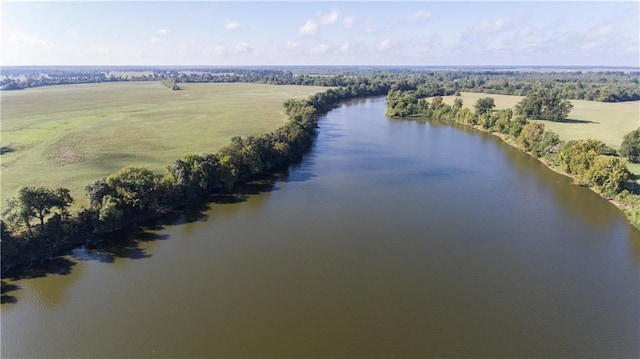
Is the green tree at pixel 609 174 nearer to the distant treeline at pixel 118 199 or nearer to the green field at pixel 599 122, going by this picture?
the green field at pixel 599 122

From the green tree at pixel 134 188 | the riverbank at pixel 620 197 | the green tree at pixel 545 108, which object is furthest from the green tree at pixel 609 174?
the green tree at pixel 134 188

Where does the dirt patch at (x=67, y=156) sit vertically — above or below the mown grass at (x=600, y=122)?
below

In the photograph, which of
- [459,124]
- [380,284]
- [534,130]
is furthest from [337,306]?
[459,124]

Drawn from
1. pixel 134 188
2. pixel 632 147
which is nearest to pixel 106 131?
pixel 134 188

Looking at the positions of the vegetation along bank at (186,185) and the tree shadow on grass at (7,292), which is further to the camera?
the vegetation along bank at (186,185)

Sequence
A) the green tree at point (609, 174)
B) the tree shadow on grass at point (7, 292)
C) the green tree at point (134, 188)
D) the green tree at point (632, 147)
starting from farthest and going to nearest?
1. the green tree at point (632, 147)
2. the green tree at point (609, 174)
3. the green tree at point (134, 188)
4. the tree shadow on grass at point (7, 292)

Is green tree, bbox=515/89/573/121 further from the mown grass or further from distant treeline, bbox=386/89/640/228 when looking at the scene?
the mown grass

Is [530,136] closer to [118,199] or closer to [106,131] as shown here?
[118,199]

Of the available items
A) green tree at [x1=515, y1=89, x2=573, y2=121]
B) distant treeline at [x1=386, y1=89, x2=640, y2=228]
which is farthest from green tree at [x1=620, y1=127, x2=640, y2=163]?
green tree at [x1=515, y1=89, x2=573, y2=121]
